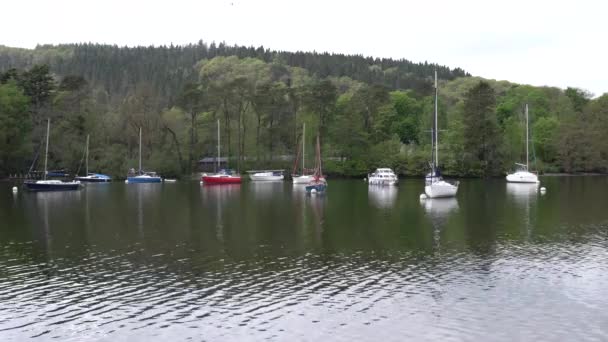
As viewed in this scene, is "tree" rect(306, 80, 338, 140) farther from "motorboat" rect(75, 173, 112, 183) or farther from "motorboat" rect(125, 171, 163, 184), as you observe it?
"motorboat" rect(75, 173, 112, 183)

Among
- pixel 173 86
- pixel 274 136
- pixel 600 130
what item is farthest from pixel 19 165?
pixel 600 130

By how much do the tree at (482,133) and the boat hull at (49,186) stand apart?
78.0 meters

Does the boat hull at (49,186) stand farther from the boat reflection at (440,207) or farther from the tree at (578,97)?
the tree at (578,97)

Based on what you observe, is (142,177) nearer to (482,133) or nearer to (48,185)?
(48,185)

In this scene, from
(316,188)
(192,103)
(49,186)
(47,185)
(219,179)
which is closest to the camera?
(316,188)

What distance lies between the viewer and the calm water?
18797mm

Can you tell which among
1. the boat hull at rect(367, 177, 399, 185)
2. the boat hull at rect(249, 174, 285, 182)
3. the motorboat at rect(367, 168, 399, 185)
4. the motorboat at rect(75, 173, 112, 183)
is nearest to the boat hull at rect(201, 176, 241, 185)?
the boat hull at rect(249, 174, 285, 182)

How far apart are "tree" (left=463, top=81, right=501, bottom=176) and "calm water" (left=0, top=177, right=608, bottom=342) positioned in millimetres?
76145

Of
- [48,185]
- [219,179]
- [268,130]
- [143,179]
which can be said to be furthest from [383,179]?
[48,185]

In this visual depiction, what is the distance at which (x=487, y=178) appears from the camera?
121938mm

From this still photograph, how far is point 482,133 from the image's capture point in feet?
410

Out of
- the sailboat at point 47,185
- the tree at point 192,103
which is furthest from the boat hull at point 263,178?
the sailboat at point 47,185

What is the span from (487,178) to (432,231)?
87.0m

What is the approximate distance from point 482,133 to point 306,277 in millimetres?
106590
